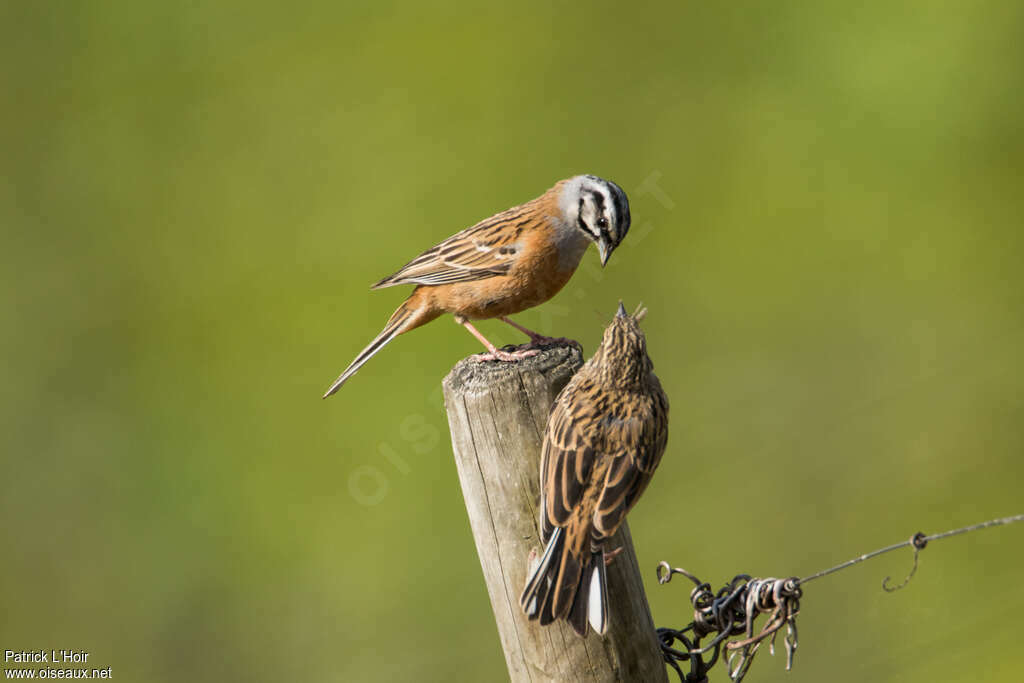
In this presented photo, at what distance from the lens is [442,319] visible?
988cm

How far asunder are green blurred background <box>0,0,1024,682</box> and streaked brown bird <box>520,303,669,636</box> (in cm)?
480

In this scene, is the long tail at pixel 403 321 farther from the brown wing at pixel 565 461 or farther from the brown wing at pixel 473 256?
the brown wing at pixel 565 461

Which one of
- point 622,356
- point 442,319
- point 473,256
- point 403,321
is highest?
point 442,319

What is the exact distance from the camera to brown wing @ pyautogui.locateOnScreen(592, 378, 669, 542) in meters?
4.02

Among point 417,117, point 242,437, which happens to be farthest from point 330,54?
point 242,437

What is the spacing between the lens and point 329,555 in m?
9.94

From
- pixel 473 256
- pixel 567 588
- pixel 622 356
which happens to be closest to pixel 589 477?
pixel 567 588

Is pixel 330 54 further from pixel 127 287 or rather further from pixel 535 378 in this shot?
pixel 535 378

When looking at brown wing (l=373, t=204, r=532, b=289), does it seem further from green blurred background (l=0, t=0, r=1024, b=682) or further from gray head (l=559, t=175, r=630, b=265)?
green blurred background (l=0, t=0, r=1024, b=682)

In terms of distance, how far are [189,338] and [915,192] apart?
721 cm

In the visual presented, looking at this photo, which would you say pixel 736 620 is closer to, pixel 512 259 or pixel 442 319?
pixel 512 259

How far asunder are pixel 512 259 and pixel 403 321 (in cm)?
79

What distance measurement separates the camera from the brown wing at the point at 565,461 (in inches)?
155

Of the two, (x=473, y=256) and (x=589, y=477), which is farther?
(x=473, y=256)
